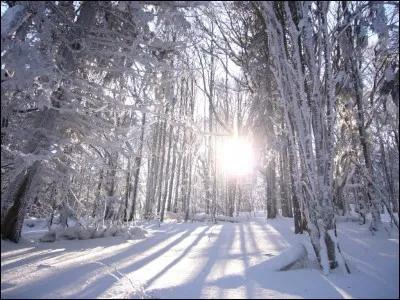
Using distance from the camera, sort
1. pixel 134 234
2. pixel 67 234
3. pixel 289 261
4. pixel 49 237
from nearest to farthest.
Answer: pixel 289 261, pixel 49 237, pixel 67 234, pixel 134 234

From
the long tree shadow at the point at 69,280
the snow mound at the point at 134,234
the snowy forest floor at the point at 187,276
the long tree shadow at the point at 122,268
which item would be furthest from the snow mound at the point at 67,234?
the long tree shadow at the point at 69,280

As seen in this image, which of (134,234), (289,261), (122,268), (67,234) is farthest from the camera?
(134,234)

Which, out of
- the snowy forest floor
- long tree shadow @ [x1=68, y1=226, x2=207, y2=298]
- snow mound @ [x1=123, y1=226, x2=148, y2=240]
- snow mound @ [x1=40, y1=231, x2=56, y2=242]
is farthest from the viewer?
snow mound @ [x1=123, y1=226, x2=148, y2=240]

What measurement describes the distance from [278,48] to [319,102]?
0.97 metres

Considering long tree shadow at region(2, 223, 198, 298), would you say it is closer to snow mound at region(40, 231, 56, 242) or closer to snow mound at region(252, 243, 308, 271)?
snow mound at region(252, 243, 308, 271)

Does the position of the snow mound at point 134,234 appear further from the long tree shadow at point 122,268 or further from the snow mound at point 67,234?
the long tree shadow at point 122,268

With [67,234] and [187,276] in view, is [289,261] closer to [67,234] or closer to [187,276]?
[187,276]

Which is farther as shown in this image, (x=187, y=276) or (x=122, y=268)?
(x=122, y=268)

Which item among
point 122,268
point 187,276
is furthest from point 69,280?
point 187,276

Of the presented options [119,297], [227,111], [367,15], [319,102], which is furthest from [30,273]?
[227,111]

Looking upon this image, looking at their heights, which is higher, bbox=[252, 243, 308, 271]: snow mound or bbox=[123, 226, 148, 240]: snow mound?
bbox=[123, 226, 148, 240]: snow mound

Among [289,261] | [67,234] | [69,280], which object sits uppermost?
[67,234]

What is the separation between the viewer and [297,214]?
814 centimetres

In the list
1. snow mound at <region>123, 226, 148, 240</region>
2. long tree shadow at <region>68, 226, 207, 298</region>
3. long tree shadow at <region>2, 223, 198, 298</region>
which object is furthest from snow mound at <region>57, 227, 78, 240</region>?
long tree shadow at <region>2, 223, 198, 298</region>
